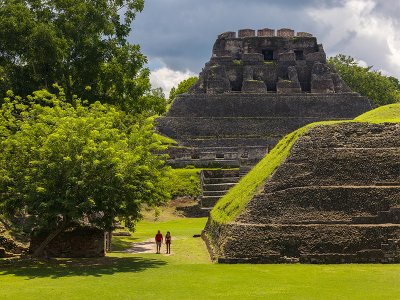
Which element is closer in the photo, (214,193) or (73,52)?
(73,52)

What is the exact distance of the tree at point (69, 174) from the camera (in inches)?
690

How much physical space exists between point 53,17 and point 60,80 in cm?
364

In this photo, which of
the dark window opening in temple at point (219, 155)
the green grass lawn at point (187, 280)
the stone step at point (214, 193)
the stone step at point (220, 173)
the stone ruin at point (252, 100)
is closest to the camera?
the green grass lawn at point (187, 280)

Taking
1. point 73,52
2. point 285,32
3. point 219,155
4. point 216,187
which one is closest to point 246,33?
point 285,32

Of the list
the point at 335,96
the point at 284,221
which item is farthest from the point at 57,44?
the point at 335,96

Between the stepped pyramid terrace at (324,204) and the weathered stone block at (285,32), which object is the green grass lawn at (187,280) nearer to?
the stepped pyramid terrace at (324,204)

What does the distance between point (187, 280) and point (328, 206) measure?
591 centimetres

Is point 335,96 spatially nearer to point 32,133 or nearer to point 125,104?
point 125,104

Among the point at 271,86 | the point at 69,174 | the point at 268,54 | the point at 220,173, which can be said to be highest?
the point at 268,54

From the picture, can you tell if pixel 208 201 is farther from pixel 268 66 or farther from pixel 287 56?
pixel 287 56

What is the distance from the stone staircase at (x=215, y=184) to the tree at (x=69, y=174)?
16774 millimetres

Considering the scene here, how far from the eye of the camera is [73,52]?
30.0 meters

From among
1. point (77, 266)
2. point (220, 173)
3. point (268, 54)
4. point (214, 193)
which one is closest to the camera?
point (77, 266)

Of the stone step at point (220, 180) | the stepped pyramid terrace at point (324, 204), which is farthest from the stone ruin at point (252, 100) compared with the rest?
the stepped pyramid terrace at point (324, 204)
